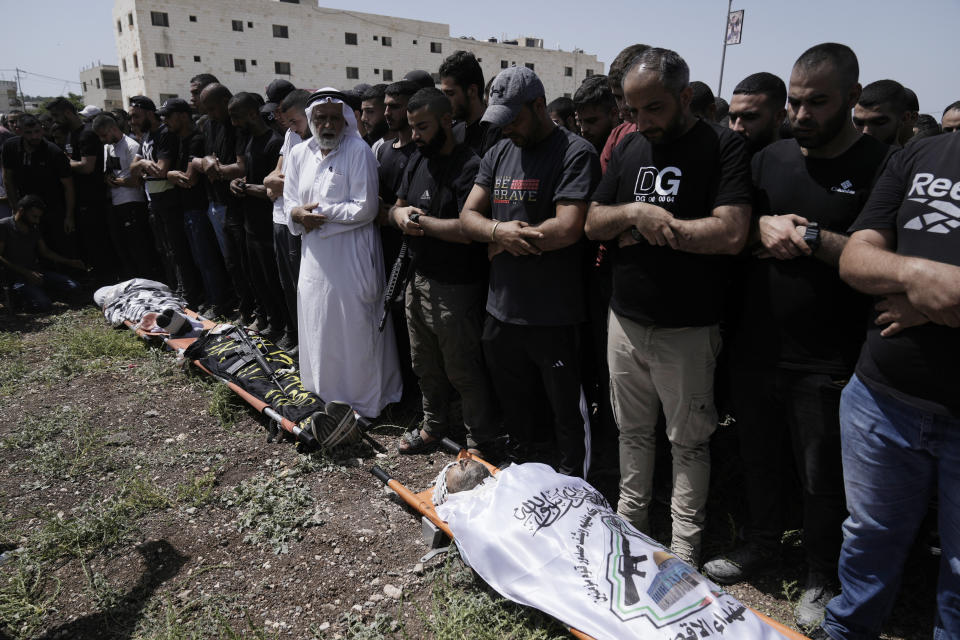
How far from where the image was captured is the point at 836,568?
2.38 metres

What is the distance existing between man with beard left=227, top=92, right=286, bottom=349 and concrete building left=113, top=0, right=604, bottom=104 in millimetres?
37893

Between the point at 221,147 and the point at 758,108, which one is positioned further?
the point at 221,147

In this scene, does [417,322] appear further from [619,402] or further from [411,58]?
[411,58]

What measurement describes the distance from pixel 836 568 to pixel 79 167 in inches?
354

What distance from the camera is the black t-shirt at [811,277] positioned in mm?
2086

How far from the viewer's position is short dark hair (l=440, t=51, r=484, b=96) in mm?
3770

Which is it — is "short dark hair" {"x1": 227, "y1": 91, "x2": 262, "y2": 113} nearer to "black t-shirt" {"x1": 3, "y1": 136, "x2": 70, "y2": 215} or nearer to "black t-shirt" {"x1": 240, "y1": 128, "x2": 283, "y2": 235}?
"black t-shirt" {"x1": 240, "y1": 128, "x2": 283, "y2": 235}

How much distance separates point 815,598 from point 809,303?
1.26 m

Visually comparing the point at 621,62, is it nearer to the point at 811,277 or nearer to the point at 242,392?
the point at 811,277

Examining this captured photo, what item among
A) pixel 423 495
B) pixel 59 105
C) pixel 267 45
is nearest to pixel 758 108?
pixel 423 495

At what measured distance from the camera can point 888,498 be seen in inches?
73.4

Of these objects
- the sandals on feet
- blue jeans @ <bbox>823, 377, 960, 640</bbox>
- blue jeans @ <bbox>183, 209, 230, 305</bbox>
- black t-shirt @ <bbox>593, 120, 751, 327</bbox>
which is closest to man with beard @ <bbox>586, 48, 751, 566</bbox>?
black t-shirt @ <bbox>593, 120, 751, 327</bbox>

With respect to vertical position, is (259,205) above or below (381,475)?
above

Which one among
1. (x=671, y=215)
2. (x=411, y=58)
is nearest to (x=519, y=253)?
(x=671, y=215)
